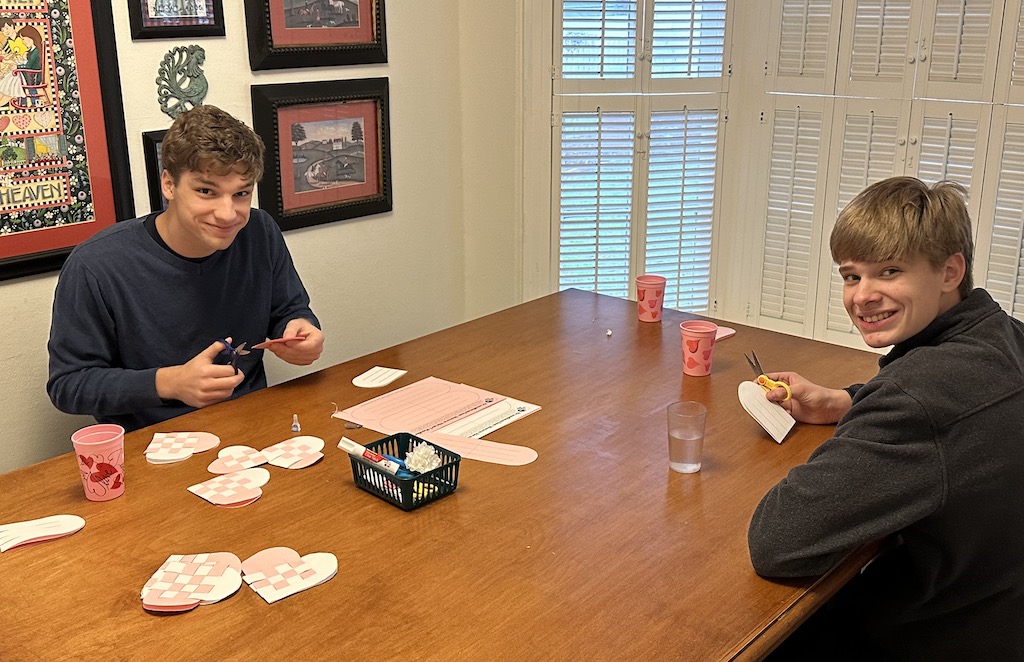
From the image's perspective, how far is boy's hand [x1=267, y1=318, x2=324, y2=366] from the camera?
83.0 inches

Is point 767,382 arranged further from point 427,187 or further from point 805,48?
point 805,48

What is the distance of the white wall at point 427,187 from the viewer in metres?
3.04

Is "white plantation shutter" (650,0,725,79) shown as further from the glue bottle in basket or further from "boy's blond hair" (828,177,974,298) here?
the glue bottle in basket

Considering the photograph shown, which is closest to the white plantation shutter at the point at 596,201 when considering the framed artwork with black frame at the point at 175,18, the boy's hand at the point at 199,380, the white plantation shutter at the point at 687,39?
the white plantation shutter at the point at 687,39

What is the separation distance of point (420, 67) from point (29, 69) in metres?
1.38

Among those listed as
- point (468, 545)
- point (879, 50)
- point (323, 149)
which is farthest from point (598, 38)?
point (468, 545)

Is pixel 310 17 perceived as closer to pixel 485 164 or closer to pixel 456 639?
pixel 485 164

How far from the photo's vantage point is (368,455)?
1611 millimetres

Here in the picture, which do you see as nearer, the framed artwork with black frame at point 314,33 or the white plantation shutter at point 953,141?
the framed artwork with black frame at point 314,33

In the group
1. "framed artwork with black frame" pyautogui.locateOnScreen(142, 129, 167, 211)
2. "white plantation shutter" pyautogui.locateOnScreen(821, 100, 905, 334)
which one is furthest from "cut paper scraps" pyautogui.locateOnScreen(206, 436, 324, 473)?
"white plantation shutter" pyautogui.locateOnScreen(821, 100, 905, 334)

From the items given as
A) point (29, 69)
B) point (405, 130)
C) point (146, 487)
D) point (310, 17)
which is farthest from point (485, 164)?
point (146, 487)

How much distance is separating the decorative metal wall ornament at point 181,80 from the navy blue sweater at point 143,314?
51 centimetres

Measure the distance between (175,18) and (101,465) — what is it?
145 cm

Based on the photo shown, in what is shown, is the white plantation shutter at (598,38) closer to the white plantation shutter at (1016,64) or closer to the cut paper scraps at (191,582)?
the white plantation shutter at (1016,64)
